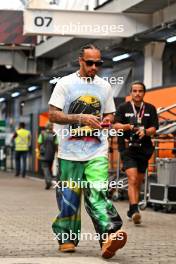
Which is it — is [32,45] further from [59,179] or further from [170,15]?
[59,179]

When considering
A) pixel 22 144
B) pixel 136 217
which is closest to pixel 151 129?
pixel 136 217

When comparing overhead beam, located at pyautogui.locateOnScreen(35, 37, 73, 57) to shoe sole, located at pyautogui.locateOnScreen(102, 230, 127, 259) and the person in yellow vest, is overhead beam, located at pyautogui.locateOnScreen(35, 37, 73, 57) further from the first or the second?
shoe sole, located at pyautogui.locateOnScreen(102, 230, 127, 259)

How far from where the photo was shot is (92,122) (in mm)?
6691

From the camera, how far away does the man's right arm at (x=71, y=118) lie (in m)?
6.71

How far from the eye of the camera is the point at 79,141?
7.03 m

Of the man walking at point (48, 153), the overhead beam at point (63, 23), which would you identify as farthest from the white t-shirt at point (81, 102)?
the man walking at point (48, 153)

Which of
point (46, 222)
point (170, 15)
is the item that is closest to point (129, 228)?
point (46, 222)

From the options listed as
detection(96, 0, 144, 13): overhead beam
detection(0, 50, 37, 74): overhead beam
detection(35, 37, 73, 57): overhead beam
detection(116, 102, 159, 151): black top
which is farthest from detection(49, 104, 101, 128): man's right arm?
detection(0, 50, 37, 74): overhead beam

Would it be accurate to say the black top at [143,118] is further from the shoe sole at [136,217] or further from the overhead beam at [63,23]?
the overhead beam at [63,23]

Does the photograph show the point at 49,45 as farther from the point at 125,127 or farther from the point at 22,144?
the point at 125,127

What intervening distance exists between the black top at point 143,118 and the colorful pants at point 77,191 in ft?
10.7

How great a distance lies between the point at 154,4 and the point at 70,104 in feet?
39.2

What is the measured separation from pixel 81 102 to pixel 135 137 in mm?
3169

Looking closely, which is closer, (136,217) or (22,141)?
(136,217)
